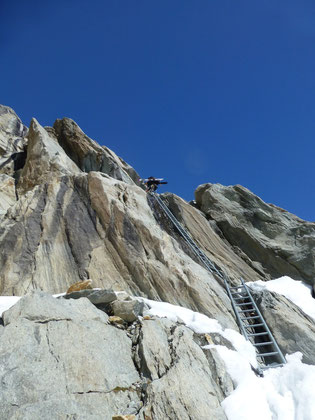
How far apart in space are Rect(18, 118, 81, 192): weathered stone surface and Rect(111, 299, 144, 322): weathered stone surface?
47.4 feet

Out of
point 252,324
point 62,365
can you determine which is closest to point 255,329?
point 252,324

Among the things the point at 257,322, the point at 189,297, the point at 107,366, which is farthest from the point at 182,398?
the point at 257,322

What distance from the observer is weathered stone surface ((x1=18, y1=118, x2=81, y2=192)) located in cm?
2677

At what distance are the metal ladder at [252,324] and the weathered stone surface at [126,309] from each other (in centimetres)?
467

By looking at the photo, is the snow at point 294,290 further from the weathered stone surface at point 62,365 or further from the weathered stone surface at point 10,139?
the weathered stone surface at point 10,139

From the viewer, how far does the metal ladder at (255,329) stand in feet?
43.5

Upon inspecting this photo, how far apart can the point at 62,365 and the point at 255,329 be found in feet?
31.7

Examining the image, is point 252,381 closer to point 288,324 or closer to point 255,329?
point 288,324

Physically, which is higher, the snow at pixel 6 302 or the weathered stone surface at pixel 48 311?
the snow at pixel 6 302

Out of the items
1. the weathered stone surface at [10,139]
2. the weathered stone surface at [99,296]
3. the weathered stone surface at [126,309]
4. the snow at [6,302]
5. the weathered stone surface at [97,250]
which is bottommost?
the weathered stone surface at [126,309]

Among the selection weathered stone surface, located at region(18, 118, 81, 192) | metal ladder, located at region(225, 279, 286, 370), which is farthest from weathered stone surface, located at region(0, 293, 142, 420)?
weathered stone surface, located at region(18, 118, 81, 192)

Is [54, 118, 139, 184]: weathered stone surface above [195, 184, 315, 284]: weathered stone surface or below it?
above

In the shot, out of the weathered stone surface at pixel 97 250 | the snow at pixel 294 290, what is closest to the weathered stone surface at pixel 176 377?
the weathered stone surface at pixel 97 250

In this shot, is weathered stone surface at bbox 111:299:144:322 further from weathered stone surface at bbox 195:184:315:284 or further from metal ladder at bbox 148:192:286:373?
weathered stone surface at bbox 195:184:315:284
